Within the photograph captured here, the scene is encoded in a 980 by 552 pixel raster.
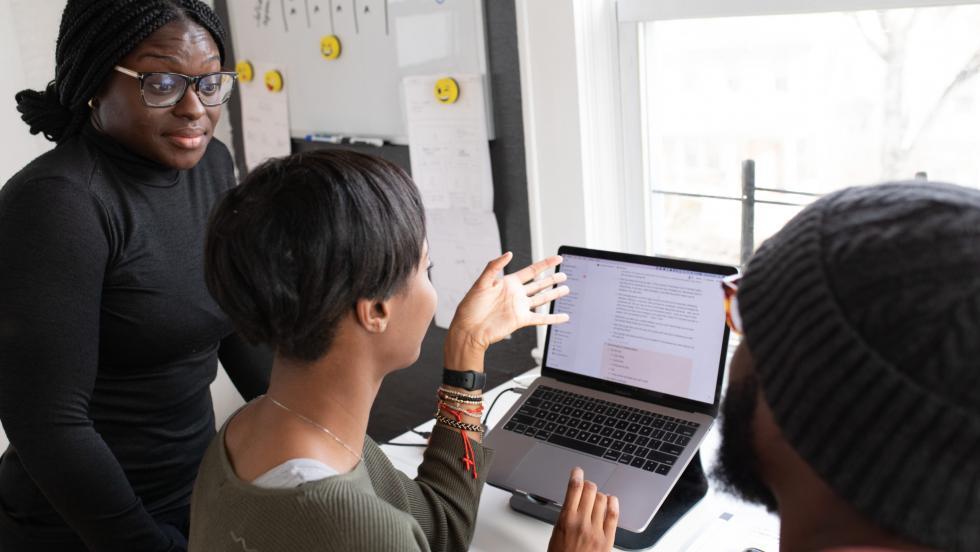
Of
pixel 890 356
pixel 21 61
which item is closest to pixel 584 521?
pixel 890 356

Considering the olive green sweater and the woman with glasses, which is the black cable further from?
the olive green sweater

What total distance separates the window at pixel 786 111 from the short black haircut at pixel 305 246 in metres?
0.97

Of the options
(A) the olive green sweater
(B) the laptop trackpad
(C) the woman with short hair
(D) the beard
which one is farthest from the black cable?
(D) the beard

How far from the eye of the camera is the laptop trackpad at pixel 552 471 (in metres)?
1.38

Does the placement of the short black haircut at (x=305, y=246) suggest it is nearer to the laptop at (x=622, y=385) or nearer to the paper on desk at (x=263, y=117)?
the laptop at (x=622, y=385)

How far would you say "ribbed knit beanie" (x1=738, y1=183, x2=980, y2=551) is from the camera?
0.60m

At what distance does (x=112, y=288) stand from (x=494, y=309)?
0.52m

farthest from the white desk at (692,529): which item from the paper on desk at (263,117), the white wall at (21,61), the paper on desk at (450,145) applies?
the white wall at (21,61)

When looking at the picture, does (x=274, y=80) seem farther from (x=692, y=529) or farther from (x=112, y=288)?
(x=692, y=529)

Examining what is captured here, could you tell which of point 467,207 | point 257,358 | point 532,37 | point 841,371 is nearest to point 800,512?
point 841,371

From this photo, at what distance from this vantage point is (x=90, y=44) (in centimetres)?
127

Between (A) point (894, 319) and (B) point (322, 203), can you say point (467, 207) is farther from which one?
Result: (A) point (894, 319)

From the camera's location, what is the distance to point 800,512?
711 millimetres

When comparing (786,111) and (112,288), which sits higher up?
(786,111)
